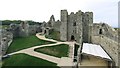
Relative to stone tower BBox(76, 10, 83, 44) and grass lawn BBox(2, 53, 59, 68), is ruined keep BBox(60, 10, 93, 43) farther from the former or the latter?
grass lawn BBox(2, 53, 59, 68)

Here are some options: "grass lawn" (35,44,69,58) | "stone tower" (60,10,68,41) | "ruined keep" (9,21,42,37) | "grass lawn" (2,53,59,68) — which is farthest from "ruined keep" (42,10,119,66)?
"grass lawn" (2,53,59,68)

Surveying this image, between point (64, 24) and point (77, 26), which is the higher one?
point (64, 24)

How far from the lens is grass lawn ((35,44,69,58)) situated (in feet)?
68.7

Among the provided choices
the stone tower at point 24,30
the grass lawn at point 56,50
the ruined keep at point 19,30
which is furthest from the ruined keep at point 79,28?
the ruined keep at point 19,30

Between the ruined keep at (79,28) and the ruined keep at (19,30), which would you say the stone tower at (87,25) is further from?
the ruined keep at (19,30)

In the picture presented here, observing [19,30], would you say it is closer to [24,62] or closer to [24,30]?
[24,30]

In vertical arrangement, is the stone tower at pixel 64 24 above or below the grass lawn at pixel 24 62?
above

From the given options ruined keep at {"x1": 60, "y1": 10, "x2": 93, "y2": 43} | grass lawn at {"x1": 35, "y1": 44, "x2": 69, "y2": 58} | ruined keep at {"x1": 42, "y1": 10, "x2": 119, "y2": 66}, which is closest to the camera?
grass lawn at {"x1": 35, "y1": 44, "x2": 69, "y2": 58}

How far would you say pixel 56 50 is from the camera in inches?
879

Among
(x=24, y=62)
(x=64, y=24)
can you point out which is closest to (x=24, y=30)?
(x=64, y=24)

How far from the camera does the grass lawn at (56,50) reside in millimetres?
20944


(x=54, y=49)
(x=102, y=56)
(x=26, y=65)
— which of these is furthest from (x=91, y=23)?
(x=26, y=65)

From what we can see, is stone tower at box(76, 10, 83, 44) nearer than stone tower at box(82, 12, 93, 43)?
Yes

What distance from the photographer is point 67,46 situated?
79.5ft
